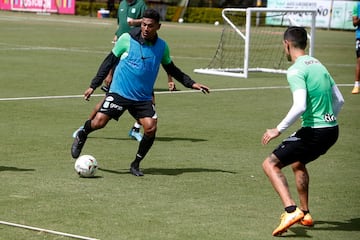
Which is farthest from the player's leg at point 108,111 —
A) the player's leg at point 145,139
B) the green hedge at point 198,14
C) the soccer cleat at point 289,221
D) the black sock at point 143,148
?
the green hedge at point 198,14

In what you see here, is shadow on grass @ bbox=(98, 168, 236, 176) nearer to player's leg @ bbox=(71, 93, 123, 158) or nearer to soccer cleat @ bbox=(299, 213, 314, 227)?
player's leg @ bbox=(71, 93, 123, 158)

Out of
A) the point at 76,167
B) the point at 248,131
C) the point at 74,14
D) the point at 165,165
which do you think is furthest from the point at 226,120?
the point at 74,14

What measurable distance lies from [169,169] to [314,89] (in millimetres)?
3600

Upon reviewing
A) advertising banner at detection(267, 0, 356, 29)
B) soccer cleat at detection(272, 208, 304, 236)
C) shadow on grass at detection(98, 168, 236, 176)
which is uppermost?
soccer cleat at detection(272, 208, 304, 236)

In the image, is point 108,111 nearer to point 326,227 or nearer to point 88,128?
point 88,128

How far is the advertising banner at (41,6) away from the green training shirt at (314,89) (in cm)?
5021

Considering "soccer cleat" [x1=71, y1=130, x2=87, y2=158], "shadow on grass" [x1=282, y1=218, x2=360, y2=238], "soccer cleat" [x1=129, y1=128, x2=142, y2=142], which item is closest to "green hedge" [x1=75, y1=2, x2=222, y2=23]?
"soccer cleat" [x1=129, y1=128, x2=142, y2=142]

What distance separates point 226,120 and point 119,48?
5417 mm

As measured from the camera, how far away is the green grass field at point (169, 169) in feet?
29.2

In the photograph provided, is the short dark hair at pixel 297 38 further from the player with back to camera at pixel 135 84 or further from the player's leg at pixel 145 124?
the player's leg at pixel 145 124

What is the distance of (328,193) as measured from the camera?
1062cm

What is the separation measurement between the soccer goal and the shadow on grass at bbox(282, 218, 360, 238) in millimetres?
14464

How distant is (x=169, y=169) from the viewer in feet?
38.9

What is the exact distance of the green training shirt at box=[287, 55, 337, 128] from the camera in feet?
28.2
